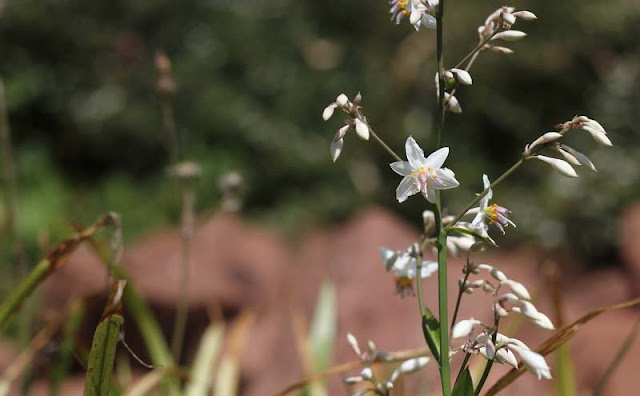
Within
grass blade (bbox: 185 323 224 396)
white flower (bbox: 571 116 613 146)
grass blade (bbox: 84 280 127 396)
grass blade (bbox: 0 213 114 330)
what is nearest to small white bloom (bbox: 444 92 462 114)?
white flower (bbox: 571 116 613 146)

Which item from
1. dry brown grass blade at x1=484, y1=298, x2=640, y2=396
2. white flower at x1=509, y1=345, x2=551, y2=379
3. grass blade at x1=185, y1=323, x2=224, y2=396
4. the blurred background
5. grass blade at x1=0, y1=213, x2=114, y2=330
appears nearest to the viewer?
white flower at x1=509, y1=345, x2=551, y2=379

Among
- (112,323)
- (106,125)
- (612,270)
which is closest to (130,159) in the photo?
(106,125)

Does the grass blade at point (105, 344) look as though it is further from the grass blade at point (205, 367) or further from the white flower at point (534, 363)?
the grass blade at point (205, 367)

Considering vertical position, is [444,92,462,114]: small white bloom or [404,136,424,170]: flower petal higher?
[444,92,462,114]: small white bloom

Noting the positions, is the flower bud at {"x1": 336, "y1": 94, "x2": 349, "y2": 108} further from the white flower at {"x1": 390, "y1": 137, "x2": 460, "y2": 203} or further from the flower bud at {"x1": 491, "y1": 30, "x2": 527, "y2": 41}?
the flower bud at {"x1": 491, "y1": 30, "x2": 527, "y2": 41}

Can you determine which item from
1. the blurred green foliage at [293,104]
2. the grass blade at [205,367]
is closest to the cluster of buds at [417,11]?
the grass blade at [205,367]

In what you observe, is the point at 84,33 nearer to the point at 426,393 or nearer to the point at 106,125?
the point at 106,125

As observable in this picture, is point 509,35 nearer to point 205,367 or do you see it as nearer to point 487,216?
point 487,216
